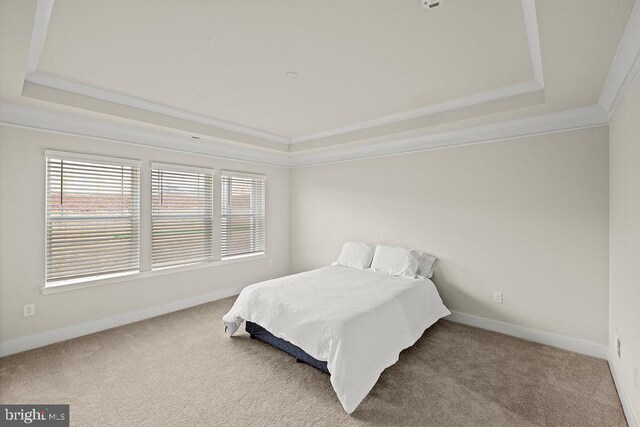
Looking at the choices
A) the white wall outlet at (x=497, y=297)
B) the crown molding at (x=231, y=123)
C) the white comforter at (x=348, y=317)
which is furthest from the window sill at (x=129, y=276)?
the white wall outlet at (x=497, y=297)

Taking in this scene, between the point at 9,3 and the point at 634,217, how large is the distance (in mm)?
3694

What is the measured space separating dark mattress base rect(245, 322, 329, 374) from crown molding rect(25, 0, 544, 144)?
2534 millimetres

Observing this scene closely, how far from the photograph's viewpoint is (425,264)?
147 inches

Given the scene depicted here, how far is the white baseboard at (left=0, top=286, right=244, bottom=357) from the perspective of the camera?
2.80m

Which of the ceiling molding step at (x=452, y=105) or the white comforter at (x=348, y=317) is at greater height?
the ceiling molding step at (x=452, y=105)

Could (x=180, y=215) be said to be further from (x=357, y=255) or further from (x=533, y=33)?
(x=533, y=33)

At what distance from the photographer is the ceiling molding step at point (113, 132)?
2793 millimetres

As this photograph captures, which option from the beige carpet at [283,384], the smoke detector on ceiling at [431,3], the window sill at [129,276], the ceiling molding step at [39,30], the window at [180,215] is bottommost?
the beige carpet at [283,384]

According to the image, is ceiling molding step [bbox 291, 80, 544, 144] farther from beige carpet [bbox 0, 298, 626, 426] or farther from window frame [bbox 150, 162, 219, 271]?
beige carpet [bbox 0, 298, 626, 426]

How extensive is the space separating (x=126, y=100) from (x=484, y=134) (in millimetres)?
3925

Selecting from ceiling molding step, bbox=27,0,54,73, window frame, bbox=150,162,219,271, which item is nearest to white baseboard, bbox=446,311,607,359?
window frame, bbox=150,162,219,271

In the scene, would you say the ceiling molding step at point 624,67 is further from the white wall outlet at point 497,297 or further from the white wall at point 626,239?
the white wall outlet at point 497,297

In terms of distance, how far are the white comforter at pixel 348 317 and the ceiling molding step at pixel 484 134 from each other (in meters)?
1.77

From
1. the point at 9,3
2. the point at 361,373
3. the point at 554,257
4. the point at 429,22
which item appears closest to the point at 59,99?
the point at 9,3
